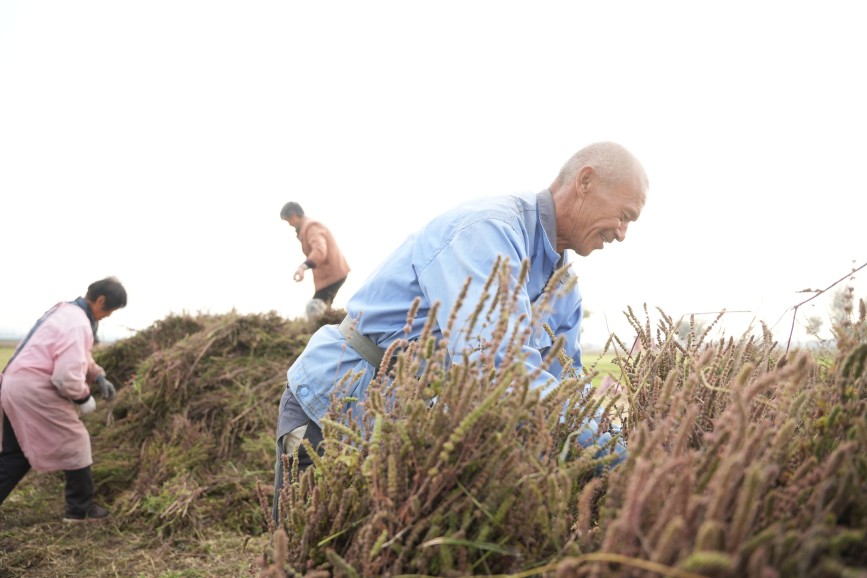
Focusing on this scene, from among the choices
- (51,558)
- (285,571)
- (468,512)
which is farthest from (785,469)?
(51,558)

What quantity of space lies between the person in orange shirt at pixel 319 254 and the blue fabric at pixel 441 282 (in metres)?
5.15

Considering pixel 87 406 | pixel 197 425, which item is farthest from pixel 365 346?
pixel 197 425

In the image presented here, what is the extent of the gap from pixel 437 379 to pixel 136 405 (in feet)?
18.8

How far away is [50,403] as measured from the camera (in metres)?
4.57

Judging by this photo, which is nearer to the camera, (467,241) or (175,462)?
(467,241)

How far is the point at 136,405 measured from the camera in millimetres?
5879

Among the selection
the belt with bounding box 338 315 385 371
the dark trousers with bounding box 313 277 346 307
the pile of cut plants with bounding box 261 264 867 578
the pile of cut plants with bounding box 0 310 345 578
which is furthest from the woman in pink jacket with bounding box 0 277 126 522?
the pile of cut plants with bounding box 261 264 867 578

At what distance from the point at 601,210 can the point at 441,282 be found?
0.84 metres

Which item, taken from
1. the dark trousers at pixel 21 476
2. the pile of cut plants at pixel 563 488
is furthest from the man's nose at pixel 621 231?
the dark trousers at pixel 21 476

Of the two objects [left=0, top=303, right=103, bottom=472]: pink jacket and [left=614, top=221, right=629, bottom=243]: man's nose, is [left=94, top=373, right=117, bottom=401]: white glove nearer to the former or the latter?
[left=0, top=303, right=103, bottom=472]: pink jacket

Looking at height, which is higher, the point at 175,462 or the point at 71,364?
the point at 71,364

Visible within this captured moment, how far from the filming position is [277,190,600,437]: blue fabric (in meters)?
1.73

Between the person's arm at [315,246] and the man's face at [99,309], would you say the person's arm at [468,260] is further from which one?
the person's arm at [315,246]

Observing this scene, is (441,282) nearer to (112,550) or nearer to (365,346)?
(365,346)
